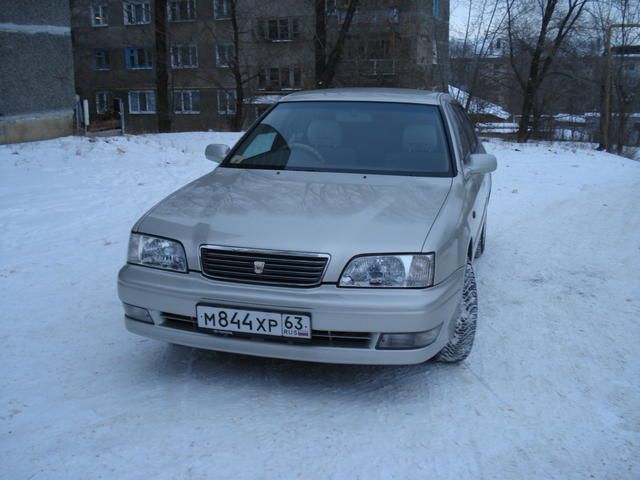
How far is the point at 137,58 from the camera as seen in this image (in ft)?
149

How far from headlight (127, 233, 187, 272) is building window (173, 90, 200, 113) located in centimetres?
4209

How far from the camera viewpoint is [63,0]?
12.6 metres

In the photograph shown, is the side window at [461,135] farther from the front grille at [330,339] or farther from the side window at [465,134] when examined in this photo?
the front grille at [330,339]

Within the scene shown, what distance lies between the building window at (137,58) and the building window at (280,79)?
363 inches

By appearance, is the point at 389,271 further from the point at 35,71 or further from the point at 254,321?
the point at 35,71

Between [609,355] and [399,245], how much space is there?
1.69m

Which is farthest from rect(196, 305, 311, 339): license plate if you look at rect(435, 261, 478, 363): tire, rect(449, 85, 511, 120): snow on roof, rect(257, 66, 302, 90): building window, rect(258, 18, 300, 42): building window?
rect(257, 66, 302, 90): building window

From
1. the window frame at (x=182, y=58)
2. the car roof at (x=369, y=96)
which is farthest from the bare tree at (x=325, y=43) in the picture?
the window frame at (x=182, y=58)

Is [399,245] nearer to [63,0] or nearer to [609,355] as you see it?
[609,355]

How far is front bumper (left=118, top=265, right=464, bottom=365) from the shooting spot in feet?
9.84

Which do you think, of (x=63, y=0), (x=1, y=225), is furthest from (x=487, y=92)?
(x=1, y=225)

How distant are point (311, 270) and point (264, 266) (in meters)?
0.23

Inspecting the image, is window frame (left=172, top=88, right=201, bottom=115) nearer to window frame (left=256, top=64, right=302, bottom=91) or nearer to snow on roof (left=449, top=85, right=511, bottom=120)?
window frame (left=256, top=64, right=302, bottom=91)

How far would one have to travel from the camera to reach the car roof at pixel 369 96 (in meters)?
4.73
